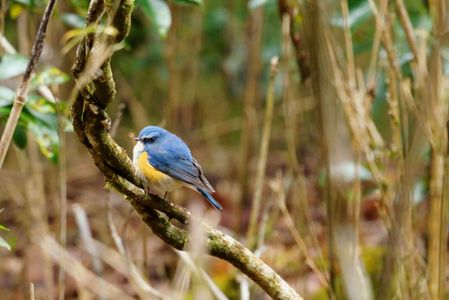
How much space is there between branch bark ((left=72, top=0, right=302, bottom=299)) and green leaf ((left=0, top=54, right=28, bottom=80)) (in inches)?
33.8

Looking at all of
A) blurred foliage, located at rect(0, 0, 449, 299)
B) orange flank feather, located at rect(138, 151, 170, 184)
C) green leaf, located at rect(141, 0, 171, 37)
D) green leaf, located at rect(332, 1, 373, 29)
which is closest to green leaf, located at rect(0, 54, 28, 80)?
blurred foliage, located at rect(0, 0, 449, 299)

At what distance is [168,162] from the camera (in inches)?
84.3

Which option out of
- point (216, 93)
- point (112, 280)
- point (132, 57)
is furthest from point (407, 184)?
point (216, 93)

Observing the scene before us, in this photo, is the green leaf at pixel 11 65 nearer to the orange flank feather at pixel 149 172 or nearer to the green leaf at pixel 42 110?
the green leaf at pixel 42 110

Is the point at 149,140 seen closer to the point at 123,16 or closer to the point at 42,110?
the point at 42,110

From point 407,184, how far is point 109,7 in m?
0.66

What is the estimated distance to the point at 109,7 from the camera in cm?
143

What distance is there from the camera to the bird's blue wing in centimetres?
212

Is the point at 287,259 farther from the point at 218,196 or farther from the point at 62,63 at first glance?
the point at 62,63

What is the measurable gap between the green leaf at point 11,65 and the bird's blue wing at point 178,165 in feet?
1.97

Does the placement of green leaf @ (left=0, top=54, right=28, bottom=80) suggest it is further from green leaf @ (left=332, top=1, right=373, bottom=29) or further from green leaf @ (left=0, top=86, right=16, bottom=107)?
green leaf @ (left=332, top=1, right=373, bottom=29)

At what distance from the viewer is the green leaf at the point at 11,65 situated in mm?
2428

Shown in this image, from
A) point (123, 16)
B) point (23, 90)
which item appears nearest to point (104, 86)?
point (123, 16)

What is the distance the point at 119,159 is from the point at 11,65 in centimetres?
101
